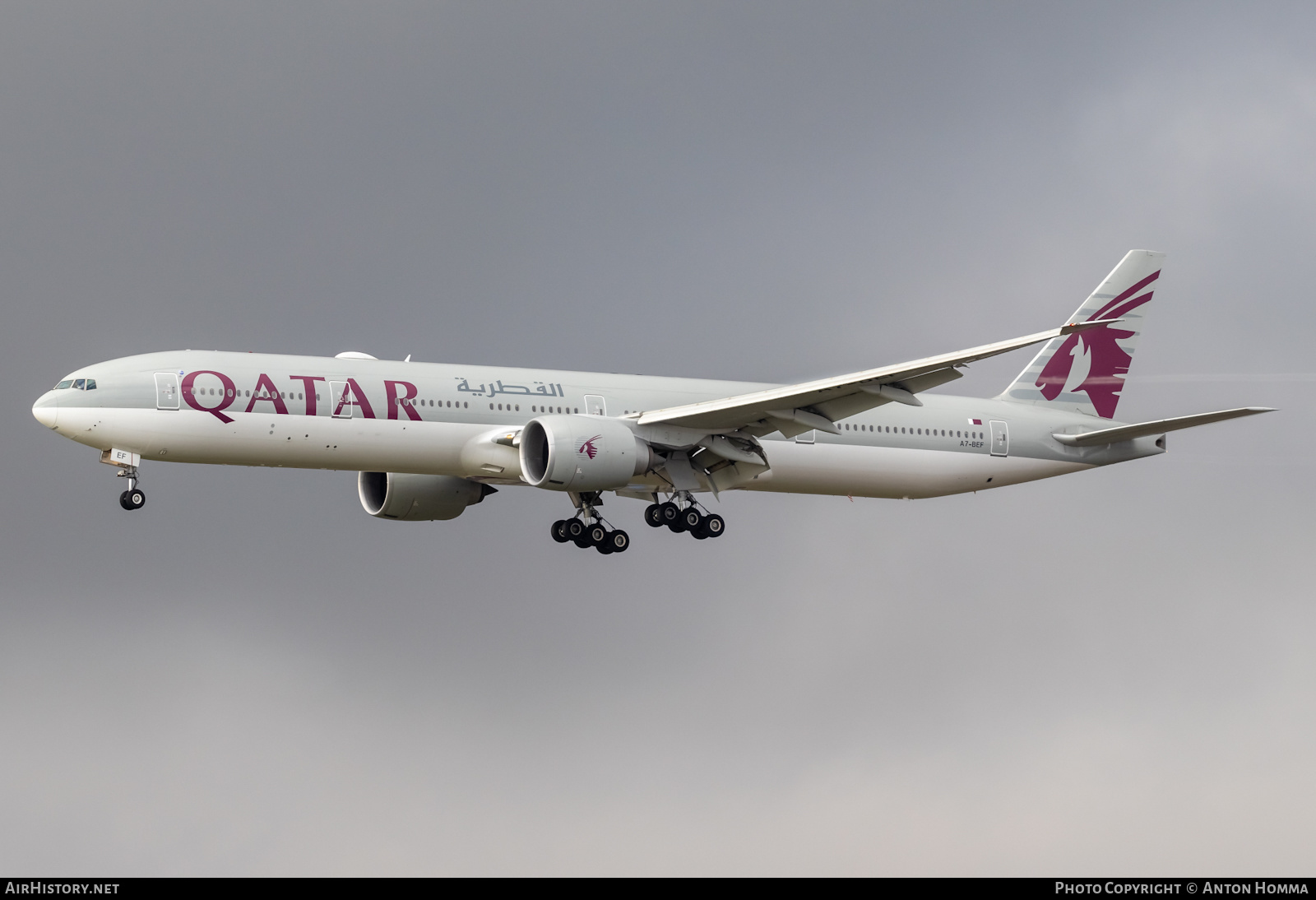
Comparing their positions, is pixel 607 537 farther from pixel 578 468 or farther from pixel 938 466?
pixel 938 466

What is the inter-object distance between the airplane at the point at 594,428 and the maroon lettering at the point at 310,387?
0.05 metres

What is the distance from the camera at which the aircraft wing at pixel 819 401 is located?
4588cm

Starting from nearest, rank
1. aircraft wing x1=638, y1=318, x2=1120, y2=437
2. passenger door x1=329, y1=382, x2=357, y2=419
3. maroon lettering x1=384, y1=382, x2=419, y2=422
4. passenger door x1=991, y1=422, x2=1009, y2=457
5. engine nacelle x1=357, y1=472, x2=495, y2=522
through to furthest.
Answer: aircraft wing x1=638, y1=318, x2=1120, y2=437, passenger door x1=329, y1=382, x2=357, y2=419, maroon lettering x1=384, y1=382, x2=419, y2=422, engine nacelle x1=357, y1=472, x2=495, y2=522, passenger door x1=991, y1=422, x2=1009, y2=457

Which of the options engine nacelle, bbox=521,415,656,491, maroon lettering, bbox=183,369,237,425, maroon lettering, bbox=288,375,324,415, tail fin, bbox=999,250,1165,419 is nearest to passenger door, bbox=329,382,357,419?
maroon lettering, bbox=288,375,324,415

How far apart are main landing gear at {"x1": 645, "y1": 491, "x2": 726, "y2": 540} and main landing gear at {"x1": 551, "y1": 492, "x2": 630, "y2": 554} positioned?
1.07 meters

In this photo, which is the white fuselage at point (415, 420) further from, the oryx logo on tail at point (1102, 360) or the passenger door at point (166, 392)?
the oryx logo on tail at point (1102, 360)

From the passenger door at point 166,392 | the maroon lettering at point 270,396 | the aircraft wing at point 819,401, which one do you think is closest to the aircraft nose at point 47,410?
the passenger door at point 166,392

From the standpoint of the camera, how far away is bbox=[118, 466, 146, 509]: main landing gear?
4706 centimetres

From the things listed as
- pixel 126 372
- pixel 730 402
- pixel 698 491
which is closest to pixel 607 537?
pixel 698 491

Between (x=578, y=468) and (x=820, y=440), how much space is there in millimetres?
9133

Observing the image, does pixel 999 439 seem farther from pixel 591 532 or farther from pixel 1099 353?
pixel 591 532

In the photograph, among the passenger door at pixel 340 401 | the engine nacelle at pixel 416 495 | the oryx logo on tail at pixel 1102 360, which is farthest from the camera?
the oryx logo on tail at pixel 1102 360

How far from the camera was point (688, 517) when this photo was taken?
174ft

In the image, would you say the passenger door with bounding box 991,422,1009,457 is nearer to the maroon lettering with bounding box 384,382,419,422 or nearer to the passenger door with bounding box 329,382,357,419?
the maroon lettering with bounding box 384,382,419,422
